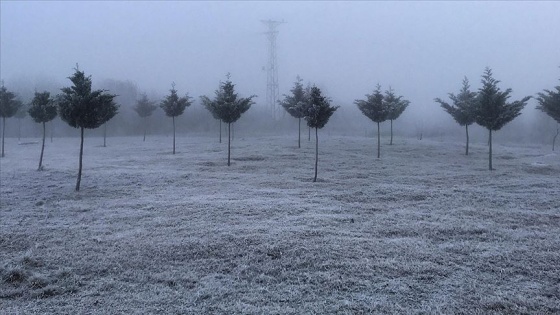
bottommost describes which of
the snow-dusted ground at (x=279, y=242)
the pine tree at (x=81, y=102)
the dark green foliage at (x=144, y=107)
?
the snow-dusted ground at (x=279, y=242)

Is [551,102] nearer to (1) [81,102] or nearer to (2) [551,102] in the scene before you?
(2) [551,102]

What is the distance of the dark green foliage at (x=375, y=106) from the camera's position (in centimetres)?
4525

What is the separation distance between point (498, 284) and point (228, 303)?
8.36 m

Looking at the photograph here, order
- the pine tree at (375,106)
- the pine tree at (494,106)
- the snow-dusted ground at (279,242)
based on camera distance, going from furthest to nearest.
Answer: the pine tree at (375,106), the pine tree at (494,106), the snow-dusted ground at (279,242)

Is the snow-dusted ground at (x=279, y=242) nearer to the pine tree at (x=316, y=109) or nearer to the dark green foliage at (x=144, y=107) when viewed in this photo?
the pine tree at (x=316, y=109)

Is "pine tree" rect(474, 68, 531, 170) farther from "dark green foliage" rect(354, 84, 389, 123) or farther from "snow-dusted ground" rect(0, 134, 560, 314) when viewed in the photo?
"dark green foliage" rect(354, 84, 389, 123)

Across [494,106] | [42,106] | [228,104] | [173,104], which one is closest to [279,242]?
[228,104]

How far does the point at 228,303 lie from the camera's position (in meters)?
12.1

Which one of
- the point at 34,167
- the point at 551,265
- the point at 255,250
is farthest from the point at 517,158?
the point at 34,167

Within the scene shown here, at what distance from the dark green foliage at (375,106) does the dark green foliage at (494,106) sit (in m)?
10.1

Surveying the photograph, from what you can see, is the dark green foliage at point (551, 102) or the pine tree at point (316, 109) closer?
the pine tree at point (316, 109)

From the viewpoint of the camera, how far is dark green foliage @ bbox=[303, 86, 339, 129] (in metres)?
31.3

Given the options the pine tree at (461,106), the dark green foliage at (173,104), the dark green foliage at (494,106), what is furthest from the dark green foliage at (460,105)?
the dark green foliage at (173,104)

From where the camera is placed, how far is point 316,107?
102ft
